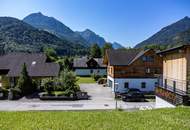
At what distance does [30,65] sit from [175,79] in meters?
36.7

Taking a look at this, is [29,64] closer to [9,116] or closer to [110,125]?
[9,116]

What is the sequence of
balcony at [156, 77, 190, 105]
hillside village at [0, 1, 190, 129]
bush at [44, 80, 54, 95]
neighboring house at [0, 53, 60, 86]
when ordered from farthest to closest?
neighboring house at [0, 53, 60, 86], bush at [44, 80, 54, 95], balcony at [156, 77, 190, 105], hillside village at [0, 1, 190, 129]

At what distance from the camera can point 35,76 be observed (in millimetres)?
51438

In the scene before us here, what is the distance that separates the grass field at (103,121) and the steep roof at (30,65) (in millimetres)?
36516

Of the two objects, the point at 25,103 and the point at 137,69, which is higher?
the point at 137,69

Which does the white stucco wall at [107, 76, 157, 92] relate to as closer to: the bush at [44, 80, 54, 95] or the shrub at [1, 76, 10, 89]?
the bush at [44, 80, 54, 95]

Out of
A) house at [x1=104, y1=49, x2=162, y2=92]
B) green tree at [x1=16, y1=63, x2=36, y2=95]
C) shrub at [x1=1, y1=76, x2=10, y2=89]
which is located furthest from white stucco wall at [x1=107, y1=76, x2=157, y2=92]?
shrub at [x1=1, y1=76, x2=10, y2=89]

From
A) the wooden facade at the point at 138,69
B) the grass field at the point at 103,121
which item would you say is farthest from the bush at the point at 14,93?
the grass field at the point at 103,121

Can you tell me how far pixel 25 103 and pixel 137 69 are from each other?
20.5 metres

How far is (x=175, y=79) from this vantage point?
73.9ft

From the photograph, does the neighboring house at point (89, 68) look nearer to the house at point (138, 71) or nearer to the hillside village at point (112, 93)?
the hillside village at point (112, 93)

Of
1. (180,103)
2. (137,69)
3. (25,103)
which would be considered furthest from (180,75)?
(137,69)

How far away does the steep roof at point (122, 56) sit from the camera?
175ft

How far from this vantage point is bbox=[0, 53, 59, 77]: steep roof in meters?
51.7
